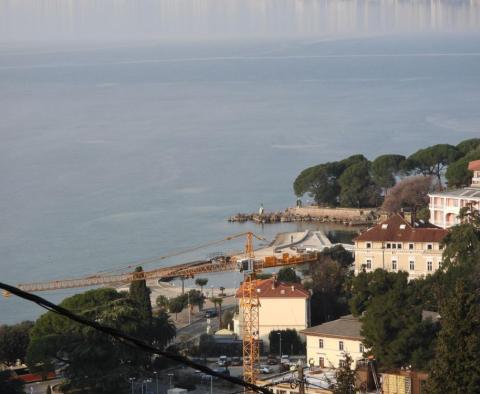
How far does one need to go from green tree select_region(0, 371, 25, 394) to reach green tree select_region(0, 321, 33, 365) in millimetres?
940

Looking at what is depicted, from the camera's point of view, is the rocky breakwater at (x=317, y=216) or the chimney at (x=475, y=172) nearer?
the chimney at (x=475, y=172)

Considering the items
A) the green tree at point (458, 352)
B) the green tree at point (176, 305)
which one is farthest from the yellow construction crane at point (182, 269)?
the green tree at point (458, 352)

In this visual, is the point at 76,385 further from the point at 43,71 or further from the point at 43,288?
the point at 43,71

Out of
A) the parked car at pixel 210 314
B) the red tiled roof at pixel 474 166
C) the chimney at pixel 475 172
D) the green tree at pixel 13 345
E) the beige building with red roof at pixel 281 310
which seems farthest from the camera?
the red tiled roof at pixel 474 166

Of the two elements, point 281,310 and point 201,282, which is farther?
point 201,282

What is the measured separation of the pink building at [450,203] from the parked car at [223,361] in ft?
12.7

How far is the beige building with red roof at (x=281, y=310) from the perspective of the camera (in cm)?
855

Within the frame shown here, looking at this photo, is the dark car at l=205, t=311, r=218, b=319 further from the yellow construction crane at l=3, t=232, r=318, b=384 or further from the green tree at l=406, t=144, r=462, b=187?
the green tree at l=406, t=144, r=462, b=187

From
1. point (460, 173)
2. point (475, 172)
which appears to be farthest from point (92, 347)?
point (460, 173)

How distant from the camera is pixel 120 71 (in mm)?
46750

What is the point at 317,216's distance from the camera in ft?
48.0

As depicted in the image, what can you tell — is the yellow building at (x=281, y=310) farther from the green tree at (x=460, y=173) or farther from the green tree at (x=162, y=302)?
the green tree at (x=460, y=173)

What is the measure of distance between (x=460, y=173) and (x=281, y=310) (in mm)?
4883

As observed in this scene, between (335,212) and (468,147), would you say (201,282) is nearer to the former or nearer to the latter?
(335,212)
